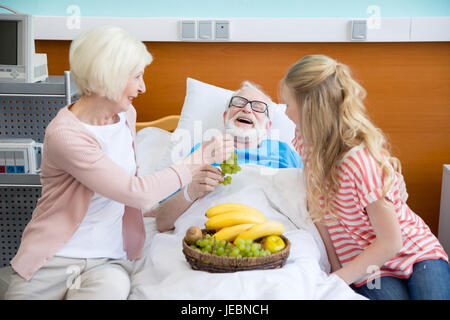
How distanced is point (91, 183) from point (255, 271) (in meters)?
0.54

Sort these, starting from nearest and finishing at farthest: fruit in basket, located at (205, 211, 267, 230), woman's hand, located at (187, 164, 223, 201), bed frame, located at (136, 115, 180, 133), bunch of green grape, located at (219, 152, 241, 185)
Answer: fruit in basket, located at (205, 211, 267, 230), bunch of green grape, located at (219, 152, 241, 185), woman's hand, located at (187, 164, 223, 201), bed frame, located at (136, 115, 180, 133)

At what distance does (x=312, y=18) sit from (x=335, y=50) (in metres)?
0.22

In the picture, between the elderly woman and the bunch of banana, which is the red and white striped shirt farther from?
the elderly woman

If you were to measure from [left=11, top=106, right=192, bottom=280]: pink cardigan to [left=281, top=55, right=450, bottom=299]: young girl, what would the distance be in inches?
17.7

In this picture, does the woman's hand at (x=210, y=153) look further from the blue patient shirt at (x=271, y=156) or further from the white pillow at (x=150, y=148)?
the white pillow at (x=150, y=148)

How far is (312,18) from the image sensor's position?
2646 mm

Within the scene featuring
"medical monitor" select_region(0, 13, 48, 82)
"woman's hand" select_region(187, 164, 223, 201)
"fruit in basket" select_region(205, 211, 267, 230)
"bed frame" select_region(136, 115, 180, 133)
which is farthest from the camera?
"bed frame" select_region(136, 115, 180, 133)

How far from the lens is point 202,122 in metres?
2.50

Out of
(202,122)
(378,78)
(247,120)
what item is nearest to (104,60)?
(247,120)

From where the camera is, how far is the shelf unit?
208cm

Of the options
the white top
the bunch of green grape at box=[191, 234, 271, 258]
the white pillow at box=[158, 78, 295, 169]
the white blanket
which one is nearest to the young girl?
the white blanket

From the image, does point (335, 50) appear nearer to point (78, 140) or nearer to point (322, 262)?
point (322, 262)

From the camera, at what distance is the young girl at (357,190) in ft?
5.05
